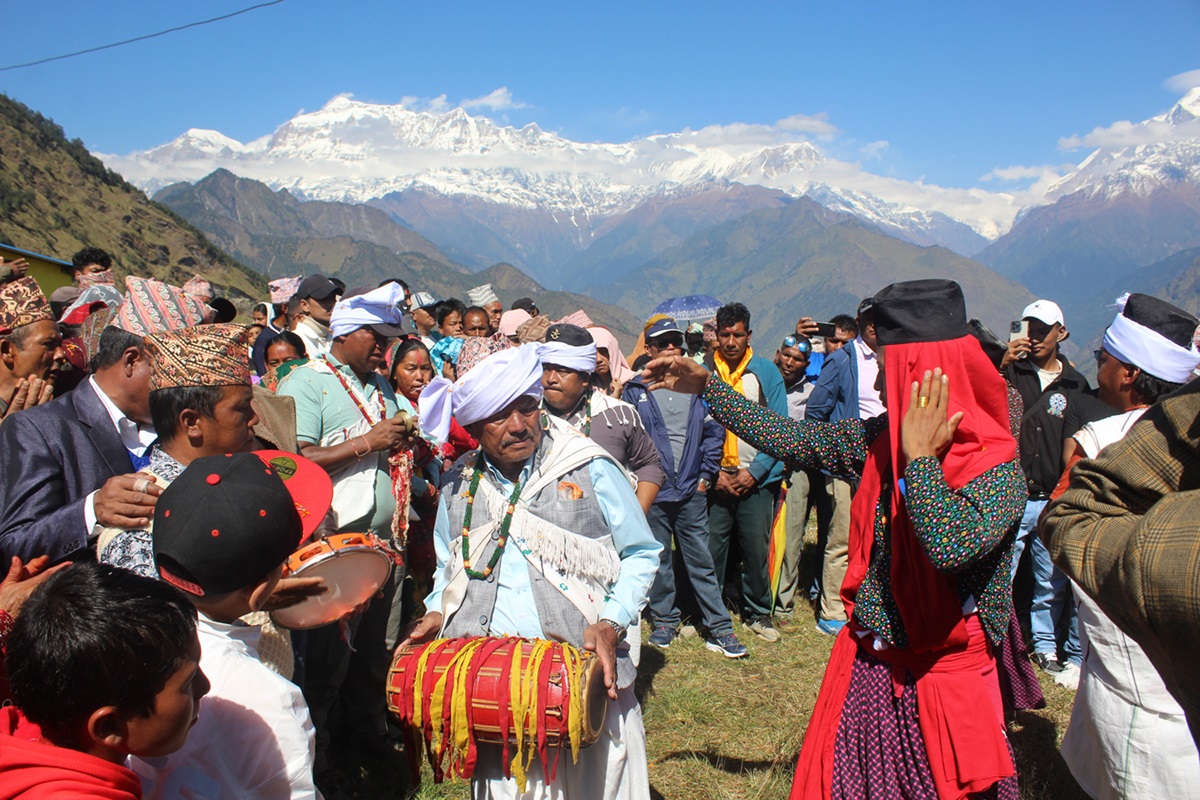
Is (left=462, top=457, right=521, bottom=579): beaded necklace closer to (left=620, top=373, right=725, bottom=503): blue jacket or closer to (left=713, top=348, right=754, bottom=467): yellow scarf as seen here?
(left=620, top=373, right=725, bottom=503): blue jacket

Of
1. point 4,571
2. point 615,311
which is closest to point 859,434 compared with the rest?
point 4,571

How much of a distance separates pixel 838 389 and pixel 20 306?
5507mm

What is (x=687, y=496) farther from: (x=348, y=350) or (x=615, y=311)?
(x=615, y=311)

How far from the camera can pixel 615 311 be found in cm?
12656

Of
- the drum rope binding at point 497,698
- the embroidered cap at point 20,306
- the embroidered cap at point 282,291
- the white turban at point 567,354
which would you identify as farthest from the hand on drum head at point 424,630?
the embroidered cap at point 282,291

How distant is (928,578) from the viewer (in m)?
2.46

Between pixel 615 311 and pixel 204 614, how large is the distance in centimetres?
12558

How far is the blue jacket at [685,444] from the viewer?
5758mm

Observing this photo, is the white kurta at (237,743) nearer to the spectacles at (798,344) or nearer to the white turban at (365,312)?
the white turban at (365,312)

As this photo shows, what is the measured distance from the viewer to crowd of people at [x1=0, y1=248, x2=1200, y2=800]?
1.46 metres

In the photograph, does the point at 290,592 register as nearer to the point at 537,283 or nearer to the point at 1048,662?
the point at 1048,662

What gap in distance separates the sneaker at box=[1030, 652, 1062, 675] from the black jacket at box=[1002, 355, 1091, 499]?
1.22 metres

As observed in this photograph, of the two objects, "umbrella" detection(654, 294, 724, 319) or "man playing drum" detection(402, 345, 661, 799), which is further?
"umbrella" detection(654, 294, 724, 319)

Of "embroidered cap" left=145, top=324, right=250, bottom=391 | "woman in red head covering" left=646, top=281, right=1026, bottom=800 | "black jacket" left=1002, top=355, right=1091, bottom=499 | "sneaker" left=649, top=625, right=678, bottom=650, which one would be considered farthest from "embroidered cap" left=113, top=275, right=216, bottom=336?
"black jacket" left=1002, top=355, right=1091, bottom=499
